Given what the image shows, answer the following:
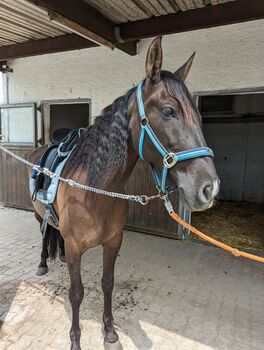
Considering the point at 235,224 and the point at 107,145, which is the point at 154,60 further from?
the point at 235,224

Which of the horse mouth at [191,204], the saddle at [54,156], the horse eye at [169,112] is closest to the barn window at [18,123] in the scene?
the saddle at [54,156]

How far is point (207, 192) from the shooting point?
100 cm

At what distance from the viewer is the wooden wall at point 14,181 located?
482 cm

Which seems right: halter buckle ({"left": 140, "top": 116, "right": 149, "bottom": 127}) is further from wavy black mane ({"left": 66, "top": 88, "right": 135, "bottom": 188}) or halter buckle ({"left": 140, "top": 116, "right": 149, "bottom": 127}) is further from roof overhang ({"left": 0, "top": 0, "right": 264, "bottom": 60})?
roof overhang ({"left": 0, "top": 0, "right": 264, "bottom": 60})

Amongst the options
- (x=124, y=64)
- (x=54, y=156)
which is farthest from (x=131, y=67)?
(x=54, y=156)

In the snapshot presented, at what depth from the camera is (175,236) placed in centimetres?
372

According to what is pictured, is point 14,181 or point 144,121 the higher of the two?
point 144,121

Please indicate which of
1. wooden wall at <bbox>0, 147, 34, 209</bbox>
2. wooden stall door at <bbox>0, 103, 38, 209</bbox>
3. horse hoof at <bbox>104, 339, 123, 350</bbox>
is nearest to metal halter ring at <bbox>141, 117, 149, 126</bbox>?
horse hoof at <bbox>104, 339, 123, 350</bbox>

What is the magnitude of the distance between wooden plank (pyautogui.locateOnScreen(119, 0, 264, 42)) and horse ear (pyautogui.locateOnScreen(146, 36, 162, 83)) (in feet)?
6.54

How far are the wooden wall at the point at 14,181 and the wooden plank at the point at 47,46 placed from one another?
168 cm

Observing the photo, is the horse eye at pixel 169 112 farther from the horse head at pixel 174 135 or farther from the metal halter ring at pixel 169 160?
the metal halter ring at pixel 169 160

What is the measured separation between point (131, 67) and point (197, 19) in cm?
129

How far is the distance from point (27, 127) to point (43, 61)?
4.13 feet

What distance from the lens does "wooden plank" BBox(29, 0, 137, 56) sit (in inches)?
88.0
